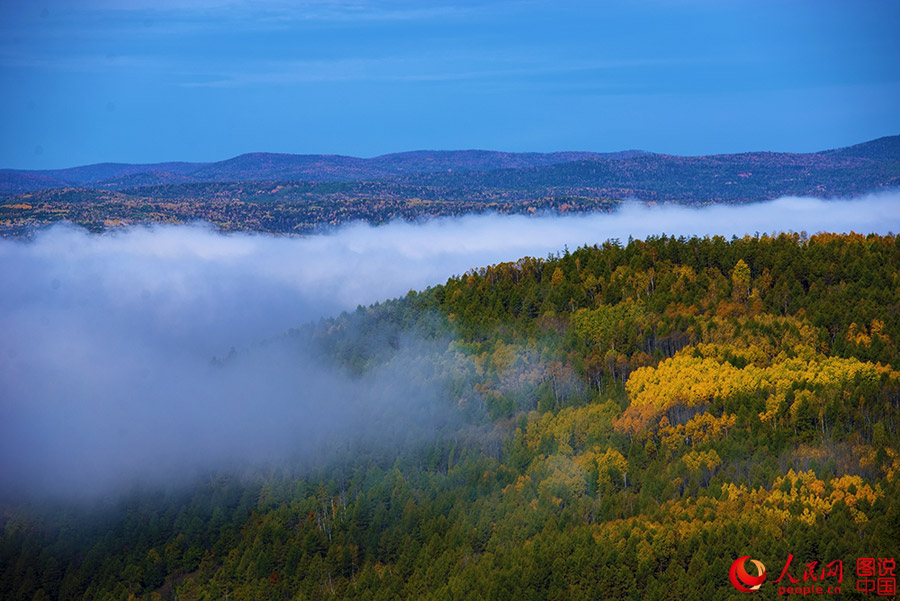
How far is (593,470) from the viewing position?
12488 centimetres

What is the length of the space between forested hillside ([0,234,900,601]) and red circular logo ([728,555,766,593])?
2.75ft

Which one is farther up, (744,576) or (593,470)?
(593,470)

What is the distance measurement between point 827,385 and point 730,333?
2374 cm

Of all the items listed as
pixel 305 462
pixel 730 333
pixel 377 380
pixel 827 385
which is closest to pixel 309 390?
pixel 377 380

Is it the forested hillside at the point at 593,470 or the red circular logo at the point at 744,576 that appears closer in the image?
the red circular logo at the point at 744,576

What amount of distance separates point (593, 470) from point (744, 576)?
33.8 meters

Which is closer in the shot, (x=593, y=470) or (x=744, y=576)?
(x=744, y=576)

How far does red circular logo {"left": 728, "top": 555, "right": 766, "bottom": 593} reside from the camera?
301ft

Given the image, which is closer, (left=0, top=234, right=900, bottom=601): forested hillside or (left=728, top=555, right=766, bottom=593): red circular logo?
(left=728, top=555, right=766, bottom=593): red circular logo

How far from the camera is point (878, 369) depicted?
130 m

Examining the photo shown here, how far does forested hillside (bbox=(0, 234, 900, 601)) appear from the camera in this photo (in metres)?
101

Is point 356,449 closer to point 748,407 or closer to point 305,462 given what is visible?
point 305,462

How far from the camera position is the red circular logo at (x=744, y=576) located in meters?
91.8

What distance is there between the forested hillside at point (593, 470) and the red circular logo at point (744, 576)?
0.84 m
